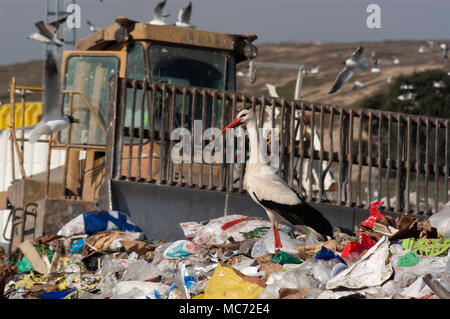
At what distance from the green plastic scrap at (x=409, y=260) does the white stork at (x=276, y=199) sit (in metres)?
1.63

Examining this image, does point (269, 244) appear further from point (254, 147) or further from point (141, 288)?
point (141, 288)

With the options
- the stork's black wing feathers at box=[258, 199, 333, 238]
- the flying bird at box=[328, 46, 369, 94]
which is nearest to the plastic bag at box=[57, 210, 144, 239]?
the stork's black wing feathers at box=[258, 199, 333, 238]

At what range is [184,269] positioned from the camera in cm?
649

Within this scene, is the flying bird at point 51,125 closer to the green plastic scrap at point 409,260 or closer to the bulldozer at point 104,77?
the bulldozer at point 104,77

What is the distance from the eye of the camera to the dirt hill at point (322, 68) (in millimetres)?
67000

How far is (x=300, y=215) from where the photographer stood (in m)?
7.68

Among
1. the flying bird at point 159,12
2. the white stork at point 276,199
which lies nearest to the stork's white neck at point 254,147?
the white stork at point 276,199

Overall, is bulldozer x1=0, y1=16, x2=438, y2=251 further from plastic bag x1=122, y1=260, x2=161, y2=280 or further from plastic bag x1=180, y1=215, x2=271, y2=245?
plastic bag x1=122, y1=260, x2=161, y2=280

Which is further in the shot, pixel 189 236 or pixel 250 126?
pixel 189 236

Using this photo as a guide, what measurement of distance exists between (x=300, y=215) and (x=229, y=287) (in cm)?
214

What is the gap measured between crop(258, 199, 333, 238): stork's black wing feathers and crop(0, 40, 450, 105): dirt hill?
167 ft

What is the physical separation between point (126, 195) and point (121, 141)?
674 millimetres
